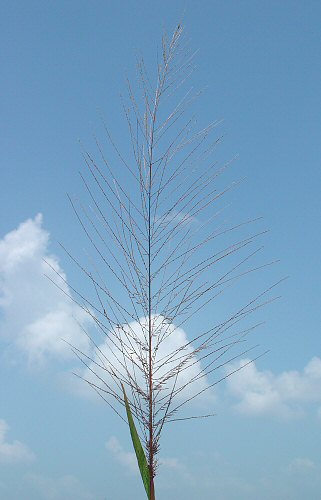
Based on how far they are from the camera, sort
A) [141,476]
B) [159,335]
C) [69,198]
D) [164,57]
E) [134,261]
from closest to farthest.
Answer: [141,476]
[159,335]
[134,261]
[69,198]
[164,57]

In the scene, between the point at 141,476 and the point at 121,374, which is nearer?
the point at 141,476

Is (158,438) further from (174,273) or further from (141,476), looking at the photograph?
(174,273)

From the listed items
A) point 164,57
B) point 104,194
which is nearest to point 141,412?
point 104,194

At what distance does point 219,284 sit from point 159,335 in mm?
714

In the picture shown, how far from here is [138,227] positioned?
4.98 meters

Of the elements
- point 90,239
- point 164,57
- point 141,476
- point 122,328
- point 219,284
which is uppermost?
point 164,57

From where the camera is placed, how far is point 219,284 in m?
4.86

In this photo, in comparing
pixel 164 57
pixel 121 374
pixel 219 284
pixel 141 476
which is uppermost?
pixel 164 57

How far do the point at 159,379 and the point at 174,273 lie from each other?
0.89m

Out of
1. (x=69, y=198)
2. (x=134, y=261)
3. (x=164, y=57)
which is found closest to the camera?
(x=134, y=261)

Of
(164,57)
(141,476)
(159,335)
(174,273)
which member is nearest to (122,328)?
(159,335)

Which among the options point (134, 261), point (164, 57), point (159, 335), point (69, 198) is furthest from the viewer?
point (164, 57)

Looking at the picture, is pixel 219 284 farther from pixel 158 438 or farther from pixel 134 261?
pixel 158 438

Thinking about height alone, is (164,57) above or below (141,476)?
above
